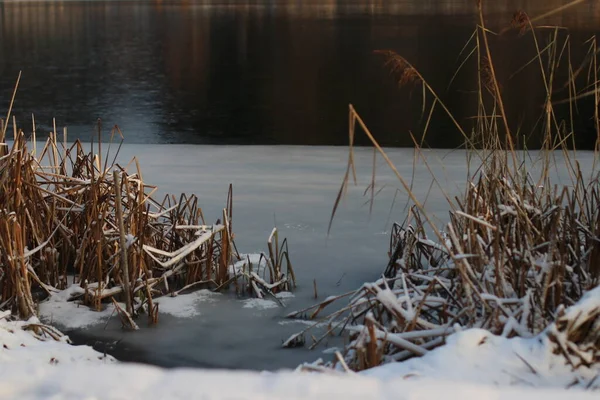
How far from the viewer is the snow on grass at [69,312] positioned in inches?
130

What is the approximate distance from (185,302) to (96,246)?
43 centimetres

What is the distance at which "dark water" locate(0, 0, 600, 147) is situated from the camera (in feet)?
37.4

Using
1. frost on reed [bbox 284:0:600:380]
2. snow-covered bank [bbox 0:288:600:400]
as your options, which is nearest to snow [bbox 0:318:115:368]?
snow-covered bank [bbox 0:288:600:400]

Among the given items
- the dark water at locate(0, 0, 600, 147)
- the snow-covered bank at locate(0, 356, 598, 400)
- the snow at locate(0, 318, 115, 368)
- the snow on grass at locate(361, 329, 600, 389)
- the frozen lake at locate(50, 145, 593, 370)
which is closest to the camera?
the snow-covered bank at locate(0, 356, 598, 400)

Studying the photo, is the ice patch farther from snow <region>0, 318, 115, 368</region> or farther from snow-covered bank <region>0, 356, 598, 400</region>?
snow-covered bank <region>0, 356, 598, 400</region>

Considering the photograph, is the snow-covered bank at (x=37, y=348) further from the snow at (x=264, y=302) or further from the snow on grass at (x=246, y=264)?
the snow on grass at (x=246, y=264)

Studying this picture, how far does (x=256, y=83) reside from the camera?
16719mm

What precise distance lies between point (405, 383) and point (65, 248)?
7.38ft

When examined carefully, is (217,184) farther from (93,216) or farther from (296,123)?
(296,123)

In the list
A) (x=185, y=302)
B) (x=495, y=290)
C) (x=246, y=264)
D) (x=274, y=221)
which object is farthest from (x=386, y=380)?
(x=274, y=221)

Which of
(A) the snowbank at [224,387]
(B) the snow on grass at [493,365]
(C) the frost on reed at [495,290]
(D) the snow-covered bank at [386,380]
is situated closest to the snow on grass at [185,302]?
(C) the frost on reed at [495,290]

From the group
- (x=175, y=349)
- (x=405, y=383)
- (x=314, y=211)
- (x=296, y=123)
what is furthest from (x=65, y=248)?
(x=296, y=123)

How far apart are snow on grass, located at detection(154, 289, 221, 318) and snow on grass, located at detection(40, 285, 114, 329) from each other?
0.69 feet

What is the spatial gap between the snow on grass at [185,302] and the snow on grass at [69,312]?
0.21 m
